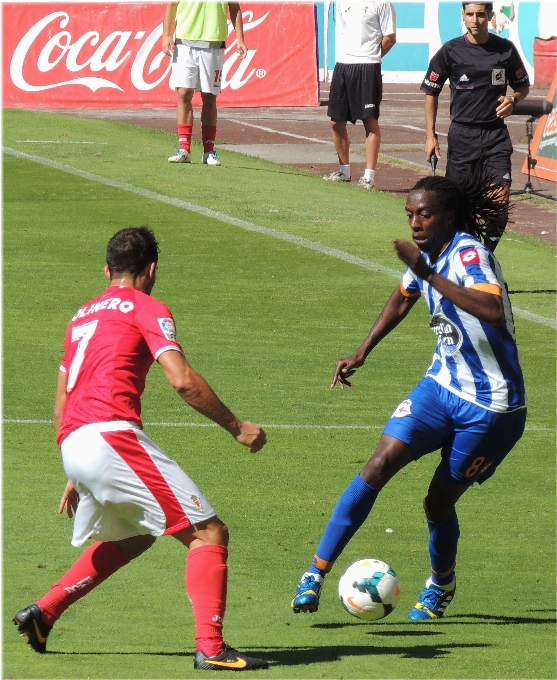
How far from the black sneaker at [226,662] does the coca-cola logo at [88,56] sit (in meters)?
20.6

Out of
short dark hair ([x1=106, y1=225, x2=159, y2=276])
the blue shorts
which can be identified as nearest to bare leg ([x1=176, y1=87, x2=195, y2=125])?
the blue shorts

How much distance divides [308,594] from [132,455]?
1241 mm

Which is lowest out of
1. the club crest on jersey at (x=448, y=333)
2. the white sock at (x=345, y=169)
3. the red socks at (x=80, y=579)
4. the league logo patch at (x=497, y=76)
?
the red socks at (x=80, y=579)

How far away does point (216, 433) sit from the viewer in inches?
373

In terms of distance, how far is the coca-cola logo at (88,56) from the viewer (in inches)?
967

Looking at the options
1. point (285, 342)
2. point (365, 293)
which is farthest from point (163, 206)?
point (285, 342)

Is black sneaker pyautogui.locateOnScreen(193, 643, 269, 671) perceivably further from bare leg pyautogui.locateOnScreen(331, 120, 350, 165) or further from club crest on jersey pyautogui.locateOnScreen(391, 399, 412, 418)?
bare leg pyautogui.locateOnScreen(331, 120, 350, 165)

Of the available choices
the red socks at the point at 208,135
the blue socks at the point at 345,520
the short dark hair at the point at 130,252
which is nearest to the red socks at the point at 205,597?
the blue socks at the point at 345,520

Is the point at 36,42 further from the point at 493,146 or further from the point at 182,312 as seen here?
the point at 493,146

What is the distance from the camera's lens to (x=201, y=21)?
18.0m

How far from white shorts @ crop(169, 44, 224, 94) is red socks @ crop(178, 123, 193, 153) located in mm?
511

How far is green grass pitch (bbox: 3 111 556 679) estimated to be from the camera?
582cm

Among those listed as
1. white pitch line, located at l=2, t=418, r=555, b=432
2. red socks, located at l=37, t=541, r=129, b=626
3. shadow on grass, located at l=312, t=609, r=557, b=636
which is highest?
red socks, located at l=37, t=541, r=129, b=626

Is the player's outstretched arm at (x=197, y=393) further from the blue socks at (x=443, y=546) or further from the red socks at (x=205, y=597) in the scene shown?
the blue socks at (x=443, y=546)
